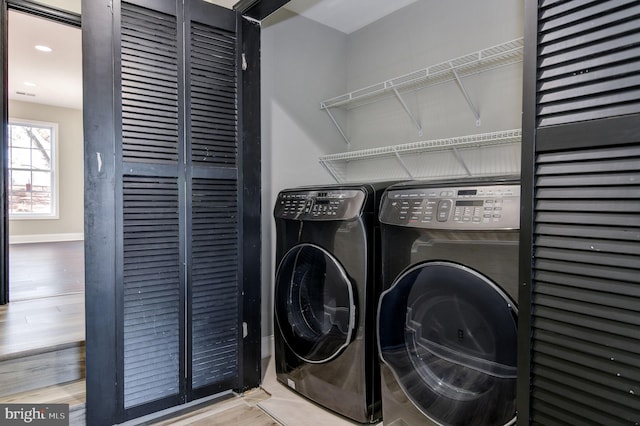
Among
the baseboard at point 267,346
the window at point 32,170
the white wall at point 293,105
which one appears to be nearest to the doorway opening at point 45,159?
the window at point 32,170

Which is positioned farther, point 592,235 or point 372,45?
point 372,45

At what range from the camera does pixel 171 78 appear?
171cm

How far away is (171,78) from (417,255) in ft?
4.57

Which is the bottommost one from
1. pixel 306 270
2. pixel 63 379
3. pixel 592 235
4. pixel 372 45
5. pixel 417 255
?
pixel 63 379

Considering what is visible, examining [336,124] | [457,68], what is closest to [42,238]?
[336,124]

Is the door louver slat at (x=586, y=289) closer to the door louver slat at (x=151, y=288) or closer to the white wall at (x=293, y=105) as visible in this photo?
the door louver slat at (x=151, y=288)

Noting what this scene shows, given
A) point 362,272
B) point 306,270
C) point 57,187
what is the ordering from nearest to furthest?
point 362,272 < point 306,270 < point 57,187

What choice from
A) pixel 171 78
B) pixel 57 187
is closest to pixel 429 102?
pixel 171 78

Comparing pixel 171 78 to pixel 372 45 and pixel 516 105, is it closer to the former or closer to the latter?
pixel 372 45

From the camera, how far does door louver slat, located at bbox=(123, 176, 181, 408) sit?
5.32 feet

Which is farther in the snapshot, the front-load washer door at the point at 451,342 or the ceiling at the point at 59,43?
the ceiling at the point at 59,43

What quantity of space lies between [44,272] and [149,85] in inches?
131

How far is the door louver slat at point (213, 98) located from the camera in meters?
1.78

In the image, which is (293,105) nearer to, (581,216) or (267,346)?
(267,346)
